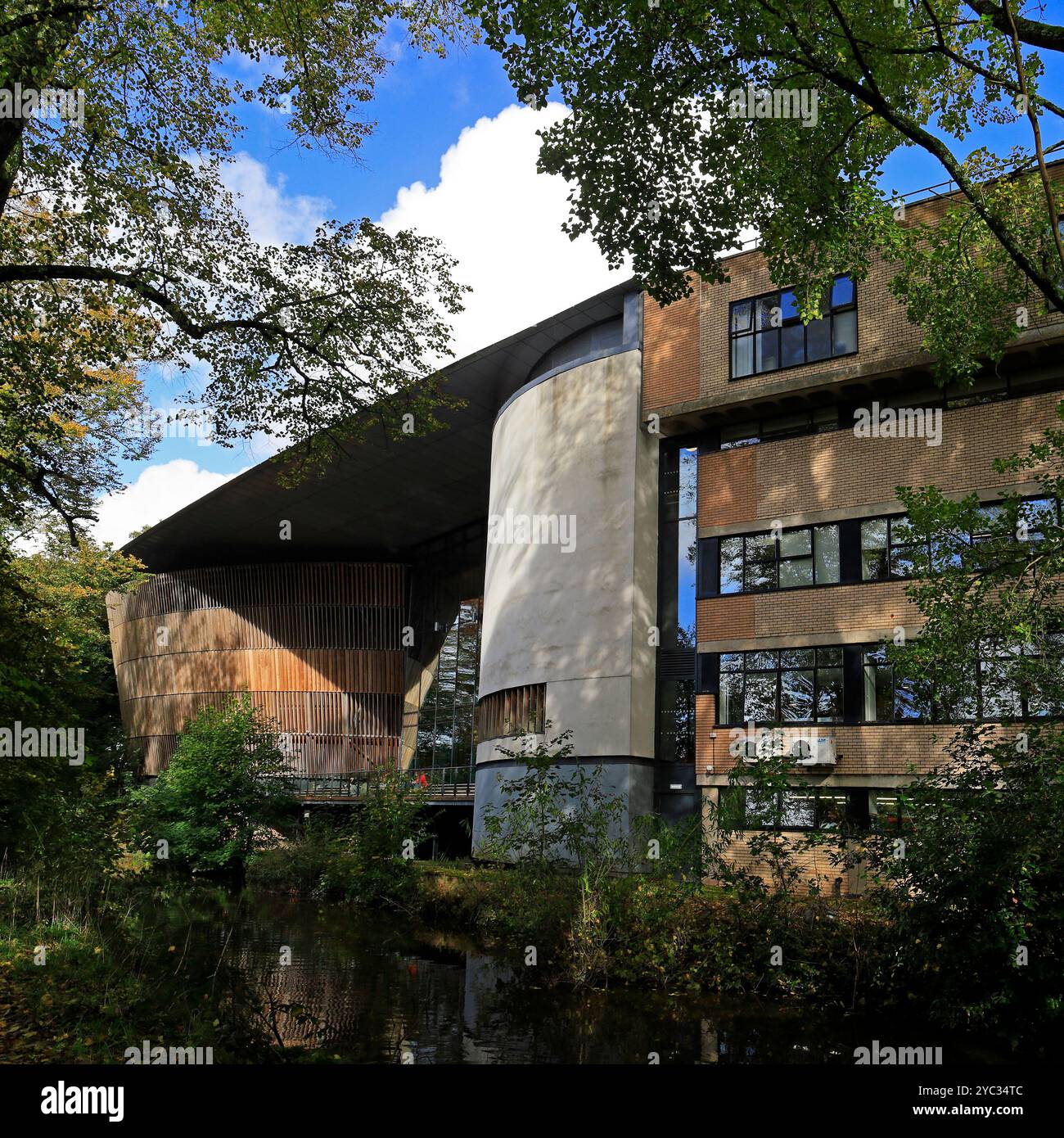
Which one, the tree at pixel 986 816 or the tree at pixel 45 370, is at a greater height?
the tree at pixel 45 370

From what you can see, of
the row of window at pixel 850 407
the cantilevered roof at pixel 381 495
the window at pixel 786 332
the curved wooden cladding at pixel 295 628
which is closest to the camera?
the row of window at pixel 850 407

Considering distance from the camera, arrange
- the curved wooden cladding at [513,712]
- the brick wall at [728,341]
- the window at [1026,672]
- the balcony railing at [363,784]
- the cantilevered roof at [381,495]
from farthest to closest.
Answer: the balcony railing at [363,784] → the cantilevered roof at [381,495] → the curved wooden cladding at [513,712] → the brick wall at [728,341] → the window at [1026,672]

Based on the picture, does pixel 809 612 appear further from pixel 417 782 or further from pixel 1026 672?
pixel 417 782

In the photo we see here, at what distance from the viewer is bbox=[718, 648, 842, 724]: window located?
20625mm

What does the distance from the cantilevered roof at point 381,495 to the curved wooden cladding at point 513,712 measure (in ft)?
25.6

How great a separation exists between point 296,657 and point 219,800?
14946mm

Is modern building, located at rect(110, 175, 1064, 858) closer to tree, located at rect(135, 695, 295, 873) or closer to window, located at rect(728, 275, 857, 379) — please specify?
window, located at rect(728, 275, 857, 379)

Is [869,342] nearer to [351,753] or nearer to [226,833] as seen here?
[226,833]

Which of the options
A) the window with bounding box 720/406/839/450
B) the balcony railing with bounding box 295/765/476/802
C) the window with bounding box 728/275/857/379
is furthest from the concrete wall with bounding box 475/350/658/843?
the balcony railing with bounding box 295/765/476/802

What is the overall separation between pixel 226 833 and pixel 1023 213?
86.9 feet

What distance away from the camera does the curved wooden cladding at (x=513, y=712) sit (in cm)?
2553

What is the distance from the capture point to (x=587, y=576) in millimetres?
25016

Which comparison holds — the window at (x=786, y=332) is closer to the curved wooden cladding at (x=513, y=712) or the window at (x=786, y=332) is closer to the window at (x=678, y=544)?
the window at (x=678, y=544)

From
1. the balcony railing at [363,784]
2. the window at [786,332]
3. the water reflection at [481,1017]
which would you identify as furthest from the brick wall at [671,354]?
the balcony railing at [363,784]
